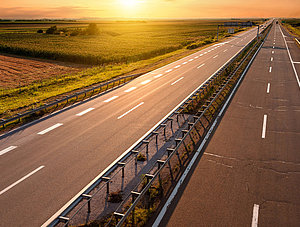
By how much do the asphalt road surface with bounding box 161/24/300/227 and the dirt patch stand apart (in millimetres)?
23588

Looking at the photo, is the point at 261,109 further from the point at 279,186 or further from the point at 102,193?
the point at 102,193

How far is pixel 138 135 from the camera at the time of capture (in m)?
11.5

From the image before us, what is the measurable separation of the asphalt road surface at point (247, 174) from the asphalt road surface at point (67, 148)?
3.22 m

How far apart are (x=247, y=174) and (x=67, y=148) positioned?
6751 millimetres

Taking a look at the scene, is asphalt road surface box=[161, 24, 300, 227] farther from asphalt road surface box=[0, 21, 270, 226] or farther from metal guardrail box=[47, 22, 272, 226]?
asphalt road surface box=[0, 21, 270, 226]

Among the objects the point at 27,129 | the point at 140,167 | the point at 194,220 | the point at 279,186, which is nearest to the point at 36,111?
the point at 27,129

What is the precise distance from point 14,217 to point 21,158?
341 cm

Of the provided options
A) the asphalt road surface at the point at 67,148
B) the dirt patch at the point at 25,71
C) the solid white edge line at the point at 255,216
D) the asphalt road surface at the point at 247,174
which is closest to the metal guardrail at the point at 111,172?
the asphalt road surface at the point at 67,148

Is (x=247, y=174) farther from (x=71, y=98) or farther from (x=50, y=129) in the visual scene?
(x=71, y=98)

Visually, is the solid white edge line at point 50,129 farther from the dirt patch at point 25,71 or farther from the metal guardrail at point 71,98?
the dirt patch at point 25,71

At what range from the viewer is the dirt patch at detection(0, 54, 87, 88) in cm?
2947

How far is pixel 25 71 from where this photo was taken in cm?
3547

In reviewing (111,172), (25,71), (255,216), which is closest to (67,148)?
(111,172)

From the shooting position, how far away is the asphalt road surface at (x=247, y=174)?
6492 mm
